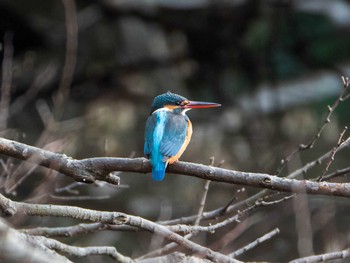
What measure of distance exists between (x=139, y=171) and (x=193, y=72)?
5533mm

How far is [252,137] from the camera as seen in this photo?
25.8 ft

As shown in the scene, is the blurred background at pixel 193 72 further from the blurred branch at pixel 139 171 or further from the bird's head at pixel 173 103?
the blurred branch at pixel 139 171

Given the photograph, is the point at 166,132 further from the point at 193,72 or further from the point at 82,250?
the point at 193,72

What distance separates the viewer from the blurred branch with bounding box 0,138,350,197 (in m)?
2.71

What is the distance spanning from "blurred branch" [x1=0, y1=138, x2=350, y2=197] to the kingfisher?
24 cm

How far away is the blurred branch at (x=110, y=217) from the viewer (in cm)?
296

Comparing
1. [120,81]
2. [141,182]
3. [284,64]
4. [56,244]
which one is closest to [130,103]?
[120,81]

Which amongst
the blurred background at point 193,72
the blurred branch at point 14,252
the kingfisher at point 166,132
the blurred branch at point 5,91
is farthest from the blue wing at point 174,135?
the blurred background at point 193,72

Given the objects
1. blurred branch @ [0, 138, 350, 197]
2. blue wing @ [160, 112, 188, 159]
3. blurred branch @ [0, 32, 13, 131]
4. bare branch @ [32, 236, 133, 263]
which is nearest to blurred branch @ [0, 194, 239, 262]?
blurred branch @ [0, 138, 350, 197]

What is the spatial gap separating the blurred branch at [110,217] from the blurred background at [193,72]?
4.16m

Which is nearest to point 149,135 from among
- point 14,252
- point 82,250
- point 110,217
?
point 82,250

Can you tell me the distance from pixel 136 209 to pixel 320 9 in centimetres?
307

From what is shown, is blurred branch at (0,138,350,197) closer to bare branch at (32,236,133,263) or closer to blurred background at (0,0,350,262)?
bare branch at (32,236,133,263)

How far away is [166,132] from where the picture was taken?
3818 millimetres
